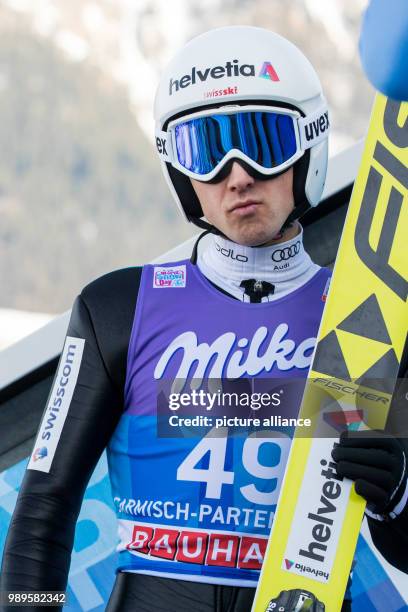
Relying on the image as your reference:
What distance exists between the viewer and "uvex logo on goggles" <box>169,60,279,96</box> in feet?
8.10

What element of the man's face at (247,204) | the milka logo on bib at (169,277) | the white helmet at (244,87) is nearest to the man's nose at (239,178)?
the man's face at (247,204)

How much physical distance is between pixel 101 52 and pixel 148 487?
163ft

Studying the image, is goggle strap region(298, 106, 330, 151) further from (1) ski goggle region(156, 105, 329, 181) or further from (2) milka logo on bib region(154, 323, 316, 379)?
(2) milka logo on bib region(154, 323, 316, 379)

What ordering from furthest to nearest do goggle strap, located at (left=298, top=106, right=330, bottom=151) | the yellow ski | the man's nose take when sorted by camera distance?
goggle strap, located at (left=298, top=106, right=330, bottom=151)
the man's nose
the yellow ski

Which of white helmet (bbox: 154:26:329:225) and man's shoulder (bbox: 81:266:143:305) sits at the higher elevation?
white helmet (bbox: 154:26:329:225)

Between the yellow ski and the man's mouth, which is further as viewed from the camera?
the man's mouth

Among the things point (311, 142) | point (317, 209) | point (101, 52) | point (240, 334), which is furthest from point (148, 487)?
point (101, 52)

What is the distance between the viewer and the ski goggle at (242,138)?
7.87 ft

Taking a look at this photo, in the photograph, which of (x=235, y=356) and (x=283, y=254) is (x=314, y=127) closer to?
(x=283, y=254)

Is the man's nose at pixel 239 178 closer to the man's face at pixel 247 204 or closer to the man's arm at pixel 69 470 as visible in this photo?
the man's face at pixel 247 204

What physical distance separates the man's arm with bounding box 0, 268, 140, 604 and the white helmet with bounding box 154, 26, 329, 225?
1.22ft

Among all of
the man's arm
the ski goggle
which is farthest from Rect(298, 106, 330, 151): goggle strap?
the man's arm

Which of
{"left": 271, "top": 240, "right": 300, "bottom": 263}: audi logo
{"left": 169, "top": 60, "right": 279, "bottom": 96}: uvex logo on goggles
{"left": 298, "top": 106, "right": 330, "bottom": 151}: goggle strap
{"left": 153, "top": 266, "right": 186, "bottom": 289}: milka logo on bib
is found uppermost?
{"left": 169, "top": 60, "right": 279, "bottom": 96}: uvex logo on goggles

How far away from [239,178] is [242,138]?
→ 0.09 m
